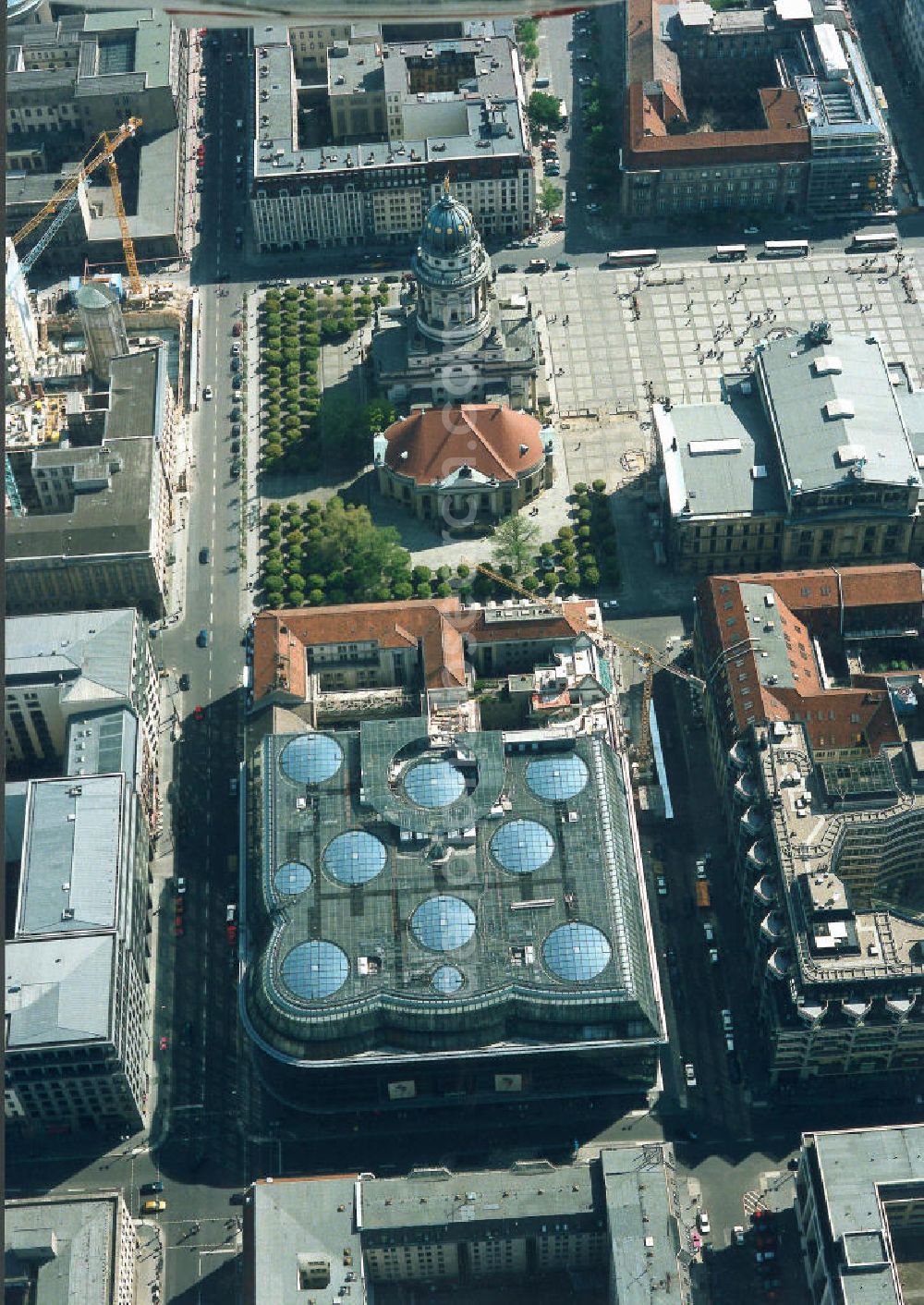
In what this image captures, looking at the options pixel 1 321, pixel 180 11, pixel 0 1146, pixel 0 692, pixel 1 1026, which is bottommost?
pixel 0 1146

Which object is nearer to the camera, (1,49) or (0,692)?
(1,49)

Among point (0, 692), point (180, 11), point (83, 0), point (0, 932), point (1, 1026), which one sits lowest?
point (0, 932)

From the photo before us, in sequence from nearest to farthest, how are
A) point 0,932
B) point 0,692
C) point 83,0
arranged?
point 0,932 < point 0,692 < point 83,0

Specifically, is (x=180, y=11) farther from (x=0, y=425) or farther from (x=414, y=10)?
(x=0, y=425)

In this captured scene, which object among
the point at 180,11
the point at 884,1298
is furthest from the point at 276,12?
the point at 884,1298

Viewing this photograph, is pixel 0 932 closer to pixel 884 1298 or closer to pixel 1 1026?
pixel 1 1026

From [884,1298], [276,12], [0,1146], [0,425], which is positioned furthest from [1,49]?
[884,1298]

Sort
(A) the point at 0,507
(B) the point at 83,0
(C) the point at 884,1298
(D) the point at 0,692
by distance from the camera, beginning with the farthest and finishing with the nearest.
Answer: (C) the point at 884,1298 < (B) the point at 83,0 < (D) the point at 0,692 < (A) the point at 0,507

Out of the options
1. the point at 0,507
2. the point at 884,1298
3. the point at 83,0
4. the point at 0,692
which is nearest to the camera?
the point at 0,507

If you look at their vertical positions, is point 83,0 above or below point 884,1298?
above
